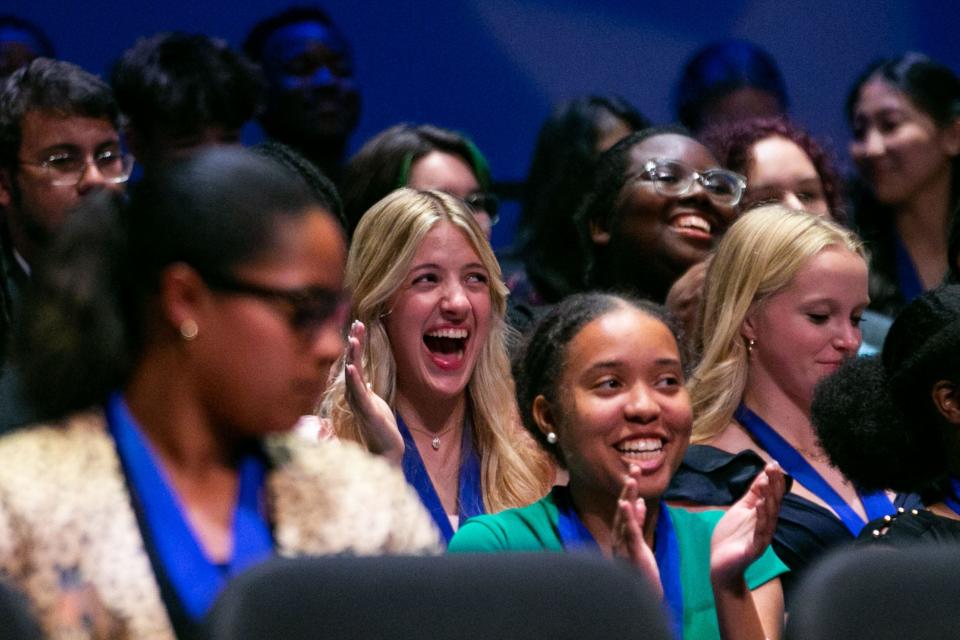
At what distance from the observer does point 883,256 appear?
4.23 m

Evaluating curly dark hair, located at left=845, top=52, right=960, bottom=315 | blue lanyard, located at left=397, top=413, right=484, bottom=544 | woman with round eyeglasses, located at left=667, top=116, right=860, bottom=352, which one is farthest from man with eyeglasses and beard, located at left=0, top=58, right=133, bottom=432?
curly dark hair, located at left=845, top=52, right=960, bottom=315

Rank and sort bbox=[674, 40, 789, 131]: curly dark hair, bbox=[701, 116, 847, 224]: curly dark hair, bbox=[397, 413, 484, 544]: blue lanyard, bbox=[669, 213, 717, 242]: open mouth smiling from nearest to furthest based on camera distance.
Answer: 1. bbox=[397, 413, 484, 544]: blue lanyard
2. bbox=[669, 213, 717, 242]: open mouth smiling
3. bbox=[701, 116, 847, 224]: curly dark hair
4. bbox=[674, 40, 789, 131]: curly dark hair

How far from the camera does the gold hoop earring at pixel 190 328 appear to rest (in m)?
1.69

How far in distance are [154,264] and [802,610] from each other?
0.78m

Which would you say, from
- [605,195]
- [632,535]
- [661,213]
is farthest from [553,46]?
[632,535]

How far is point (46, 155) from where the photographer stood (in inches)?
131

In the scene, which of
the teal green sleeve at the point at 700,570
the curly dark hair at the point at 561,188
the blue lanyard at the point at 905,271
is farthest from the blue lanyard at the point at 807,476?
the blue lanyard at the point at 905,271

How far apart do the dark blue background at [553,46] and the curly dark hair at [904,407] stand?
6.73 ft

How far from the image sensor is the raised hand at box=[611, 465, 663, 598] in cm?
223

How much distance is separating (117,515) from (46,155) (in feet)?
6.16

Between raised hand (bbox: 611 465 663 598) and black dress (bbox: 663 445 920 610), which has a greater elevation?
raised hand (bbox: 611 465 663 598)

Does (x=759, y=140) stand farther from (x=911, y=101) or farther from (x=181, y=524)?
(x=181, y=524)

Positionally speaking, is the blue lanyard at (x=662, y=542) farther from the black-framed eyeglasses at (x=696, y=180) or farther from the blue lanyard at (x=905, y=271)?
the blue lanyard at (x=905, y=271)

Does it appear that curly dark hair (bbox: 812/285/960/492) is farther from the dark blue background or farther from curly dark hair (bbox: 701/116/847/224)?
the dark blue background
